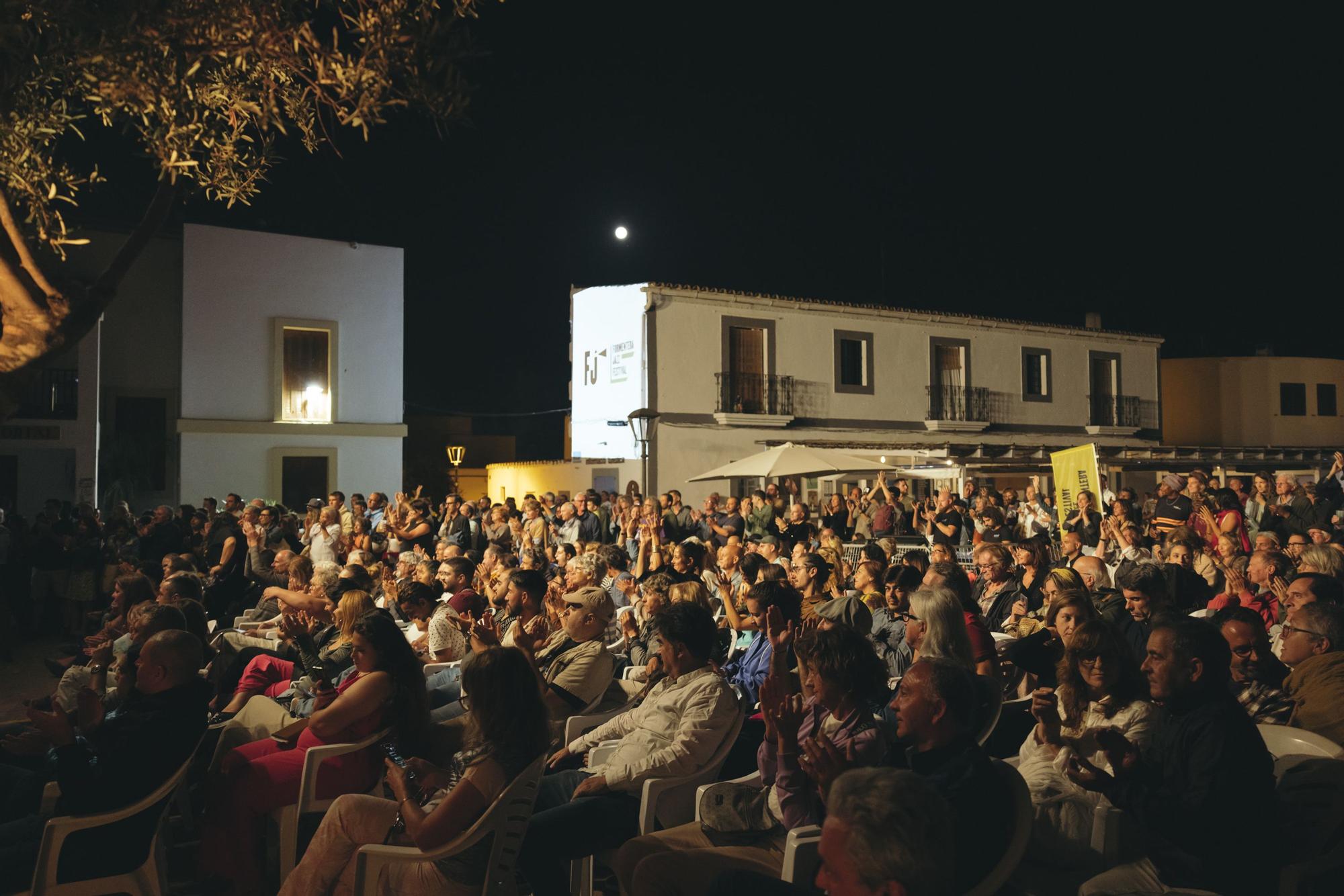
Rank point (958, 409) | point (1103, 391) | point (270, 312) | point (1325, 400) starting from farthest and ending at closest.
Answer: point (1325, 400), point (1103, 391), point (958, 409), point (270, 312)

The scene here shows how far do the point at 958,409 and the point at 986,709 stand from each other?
2302cm

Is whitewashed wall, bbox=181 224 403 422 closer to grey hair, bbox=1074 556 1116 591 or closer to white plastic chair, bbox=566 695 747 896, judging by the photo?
grey hair, bbox=1074 556 1116 591

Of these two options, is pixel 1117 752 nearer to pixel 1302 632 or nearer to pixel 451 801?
pixel 1302 632

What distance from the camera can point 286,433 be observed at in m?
21.8

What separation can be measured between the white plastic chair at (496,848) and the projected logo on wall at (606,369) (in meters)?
19.3

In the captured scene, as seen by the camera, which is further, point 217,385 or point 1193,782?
point 217,385

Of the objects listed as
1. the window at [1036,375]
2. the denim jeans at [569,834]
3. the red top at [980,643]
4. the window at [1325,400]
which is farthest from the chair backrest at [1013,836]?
the window at [1325,400]

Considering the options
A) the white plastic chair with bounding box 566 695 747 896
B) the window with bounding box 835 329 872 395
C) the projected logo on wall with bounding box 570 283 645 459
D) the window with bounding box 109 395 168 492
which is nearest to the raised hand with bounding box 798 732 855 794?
the white plastic chair with bounding box 566 695 747 896

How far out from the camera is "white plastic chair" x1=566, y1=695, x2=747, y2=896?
12.3 feet

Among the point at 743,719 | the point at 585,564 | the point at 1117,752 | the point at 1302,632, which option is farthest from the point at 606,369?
the point at 1117,752

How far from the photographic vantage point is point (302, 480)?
2216 centimetres

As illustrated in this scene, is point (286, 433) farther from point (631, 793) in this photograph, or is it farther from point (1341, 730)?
point (1341, 730)

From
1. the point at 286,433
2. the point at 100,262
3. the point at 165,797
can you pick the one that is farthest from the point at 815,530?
the point at 100,262

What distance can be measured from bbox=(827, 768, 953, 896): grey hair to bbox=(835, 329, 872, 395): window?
2292 centimetres
